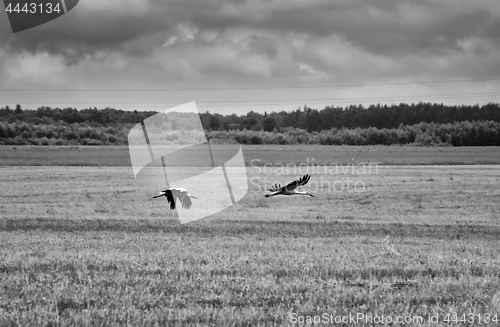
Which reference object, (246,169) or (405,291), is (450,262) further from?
(246,169)

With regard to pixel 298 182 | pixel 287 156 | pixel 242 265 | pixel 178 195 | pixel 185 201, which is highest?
pixel 298 182

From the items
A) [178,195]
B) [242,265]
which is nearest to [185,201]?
[178,195]

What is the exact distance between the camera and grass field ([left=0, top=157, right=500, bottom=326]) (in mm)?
7863

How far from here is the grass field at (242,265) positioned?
7863 millimetres

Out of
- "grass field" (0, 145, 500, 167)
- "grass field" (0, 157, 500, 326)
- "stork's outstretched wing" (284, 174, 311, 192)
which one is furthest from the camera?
"grass field" (0, 145, 500, 167)

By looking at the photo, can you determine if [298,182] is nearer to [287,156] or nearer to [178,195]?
[178,195]

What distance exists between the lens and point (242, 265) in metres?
11.0

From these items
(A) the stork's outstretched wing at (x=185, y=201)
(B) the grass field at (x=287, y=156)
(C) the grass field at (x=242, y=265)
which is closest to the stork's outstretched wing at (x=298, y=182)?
(C) the grass field at (x=242, y=265)

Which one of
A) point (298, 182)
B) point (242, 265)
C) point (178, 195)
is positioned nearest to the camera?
point (242, 265)

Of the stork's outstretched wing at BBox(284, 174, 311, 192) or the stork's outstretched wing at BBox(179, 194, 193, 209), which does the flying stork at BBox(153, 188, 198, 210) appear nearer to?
the stork's outstretched wing at BBox(179, 194, 193, 209)

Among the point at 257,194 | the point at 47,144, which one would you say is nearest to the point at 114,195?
the point at 257,194

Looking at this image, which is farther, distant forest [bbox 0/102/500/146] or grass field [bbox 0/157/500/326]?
distant forest [bbox 0/102/500/146]

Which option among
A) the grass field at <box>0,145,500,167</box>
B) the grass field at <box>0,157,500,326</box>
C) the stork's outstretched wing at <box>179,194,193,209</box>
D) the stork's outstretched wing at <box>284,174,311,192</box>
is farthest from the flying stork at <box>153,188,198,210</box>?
the grass field at <box>0,145,500,167</box>

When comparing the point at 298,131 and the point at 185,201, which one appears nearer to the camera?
the point at 185,201
